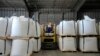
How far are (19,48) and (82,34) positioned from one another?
164 inches

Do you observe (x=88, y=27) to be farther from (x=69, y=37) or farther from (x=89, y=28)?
(x=69, y=37)

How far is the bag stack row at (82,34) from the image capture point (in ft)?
30.7

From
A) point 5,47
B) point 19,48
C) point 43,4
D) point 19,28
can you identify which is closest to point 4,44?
point 5,47

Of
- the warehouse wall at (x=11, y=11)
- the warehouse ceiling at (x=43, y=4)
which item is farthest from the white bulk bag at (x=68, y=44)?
A: the warehouse wall at (x=11, y=11)

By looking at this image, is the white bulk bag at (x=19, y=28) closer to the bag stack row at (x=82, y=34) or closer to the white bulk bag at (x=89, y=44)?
the bag stack row at (x=82, y=34)

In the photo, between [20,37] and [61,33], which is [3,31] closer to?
[20,37]

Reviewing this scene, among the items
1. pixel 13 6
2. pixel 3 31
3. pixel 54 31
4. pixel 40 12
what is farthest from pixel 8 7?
pixel 3 31

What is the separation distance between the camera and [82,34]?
944cm

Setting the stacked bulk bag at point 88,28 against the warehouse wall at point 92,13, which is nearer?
the stacked bulk bag at point 88,28

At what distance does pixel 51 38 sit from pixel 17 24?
5472mm

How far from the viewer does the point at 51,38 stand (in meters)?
11.7

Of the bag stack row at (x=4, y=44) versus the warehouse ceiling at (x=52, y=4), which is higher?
the warehouse ceiling at (x=52, y=4)

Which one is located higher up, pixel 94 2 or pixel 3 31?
pixel 94 2

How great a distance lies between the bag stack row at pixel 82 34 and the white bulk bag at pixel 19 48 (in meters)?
3.72
